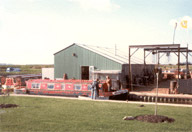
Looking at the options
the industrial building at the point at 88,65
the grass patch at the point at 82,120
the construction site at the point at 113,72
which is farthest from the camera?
the industrial building at the point at 88,65

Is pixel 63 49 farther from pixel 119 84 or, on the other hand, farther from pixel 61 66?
pixel 119 84

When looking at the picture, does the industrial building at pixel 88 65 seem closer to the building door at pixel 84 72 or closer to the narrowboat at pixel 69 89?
the building door at pixel 84 72

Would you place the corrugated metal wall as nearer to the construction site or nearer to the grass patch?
the construction site

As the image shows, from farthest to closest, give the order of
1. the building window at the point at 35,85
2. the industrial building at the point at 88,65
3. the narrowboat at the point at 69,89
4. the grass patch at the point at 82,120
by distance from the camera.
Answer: the industrial building at the point at 88,65 → the building window at the point at 35,85 → the narrowboat at the point at 69,89 → the grass patch at the point at 82,120

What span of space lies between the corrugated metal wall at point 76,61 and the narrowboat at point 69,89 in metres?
4.03

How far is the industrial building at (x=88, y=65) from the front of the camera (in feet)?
74.1

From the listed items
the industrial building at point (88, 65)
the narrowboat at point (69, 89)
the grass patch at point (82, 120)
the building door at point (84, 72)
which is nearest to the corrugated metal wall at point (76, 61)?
the industrial building at point (88, 65)

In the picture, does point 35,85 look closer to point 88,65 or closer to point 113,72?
point 88,65

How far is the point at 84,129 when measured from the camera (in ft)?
26.9

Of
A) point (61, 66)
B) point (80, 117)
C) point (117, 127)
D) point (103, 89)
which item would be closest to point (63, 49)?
point (61, 66)

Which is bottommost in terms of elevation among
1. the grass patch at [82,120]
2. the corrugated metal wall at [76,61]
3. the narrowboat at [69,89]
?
the grass patch at [82,120]

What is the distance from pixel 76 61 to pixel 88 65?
1564 millimetres

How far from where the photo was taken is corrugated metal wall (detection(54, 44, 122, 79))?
76.5 feet

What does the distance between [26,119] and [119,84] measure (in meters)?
13.1
